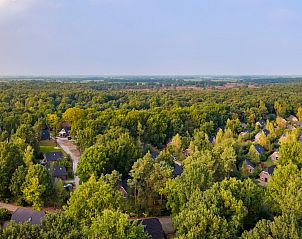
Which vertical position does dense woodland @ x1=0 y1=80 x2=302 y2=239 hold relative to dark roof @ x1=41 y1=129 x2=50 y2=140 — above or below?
above

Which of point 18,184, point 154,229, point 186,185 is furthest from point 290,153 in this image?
point 18,184

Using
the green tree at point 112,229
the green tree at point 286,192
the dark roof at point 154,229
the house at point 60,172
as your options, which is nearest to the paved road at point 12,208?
the house at point 60,172

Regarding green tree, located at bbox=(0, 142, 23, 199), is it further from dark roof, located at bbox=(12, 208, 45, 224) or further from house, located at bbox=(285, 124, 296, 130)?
house, located at bbox=(285, 124, 296, 130)

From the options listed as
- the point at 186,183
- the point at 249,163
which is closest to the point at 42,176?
the point at 186,183

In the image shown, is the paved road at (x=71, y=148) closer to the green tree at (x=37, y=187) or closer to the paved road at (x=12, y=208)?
the paved road at (x=12, y=208)

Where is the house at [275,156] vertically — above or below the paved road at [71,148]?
above

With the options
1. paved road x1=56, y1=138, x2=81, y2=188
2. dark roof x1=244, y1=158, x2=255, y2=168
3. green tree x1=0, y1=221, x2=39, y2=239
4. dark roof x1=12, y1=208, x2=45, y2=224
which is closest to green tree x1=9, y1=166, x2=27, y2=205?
dark roof x1=12, y1=208, x2=45, y2=224

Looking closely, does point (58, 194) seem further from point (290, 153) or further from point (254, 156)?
point (254, 156)

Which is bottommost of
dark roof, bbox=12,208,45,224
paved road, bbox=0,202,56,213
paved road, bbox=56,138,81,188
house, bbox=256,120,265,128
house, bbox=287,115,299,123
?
paved road, bbox=56,138,81,188
